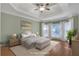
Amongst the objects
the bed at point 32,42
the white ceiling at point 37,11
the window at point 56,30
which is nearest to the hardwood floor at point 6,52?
the bed at point 32,42

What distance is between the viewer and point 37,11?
6.29 feet

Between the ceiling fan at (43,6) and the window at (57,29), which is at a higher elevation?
the ceiling fan at (43,6)

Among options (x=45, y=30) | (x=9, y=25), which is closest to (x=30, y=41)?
(x=45, y=30)

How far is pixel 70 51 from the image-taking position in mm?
1888

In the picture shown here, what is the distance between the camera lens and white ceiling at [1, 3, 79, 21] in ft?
6.15

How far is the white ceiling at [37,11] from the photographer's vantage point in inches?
73.9

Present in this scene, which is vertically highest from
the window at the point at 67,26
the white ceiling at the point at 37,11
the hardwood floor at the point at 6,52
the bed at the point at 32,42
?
the white ceiling at the point at 37,11

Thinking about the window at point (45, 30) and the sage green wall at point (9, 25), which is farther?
the window at point (45, 30)

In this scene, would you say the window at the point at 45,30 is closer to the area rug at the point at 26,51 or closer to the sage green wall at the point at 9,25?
the area rug at the point at 26,51

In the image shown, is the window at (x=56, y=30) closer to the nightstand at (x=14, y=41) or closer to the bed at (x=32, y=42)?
the bed at (x=32, y=42)

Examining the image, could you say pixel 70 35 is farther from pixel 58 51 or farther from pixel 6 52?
pixel 6 52

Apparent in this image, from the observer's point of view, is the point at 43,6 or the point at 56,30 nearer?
the point at 43,6

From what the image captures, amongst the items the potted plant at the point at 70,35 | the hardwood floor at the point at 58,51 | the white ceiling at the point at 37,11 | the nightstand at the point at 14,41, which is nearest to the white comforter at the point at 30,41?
the nightstand at the point at 14,41

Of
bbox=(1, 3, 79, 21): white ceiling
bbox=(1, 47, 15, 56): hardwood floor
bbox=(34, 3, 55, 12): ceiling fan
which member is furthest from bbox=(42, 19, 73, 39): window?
bbox=(1, 47, 15, 56): hardwood floor
